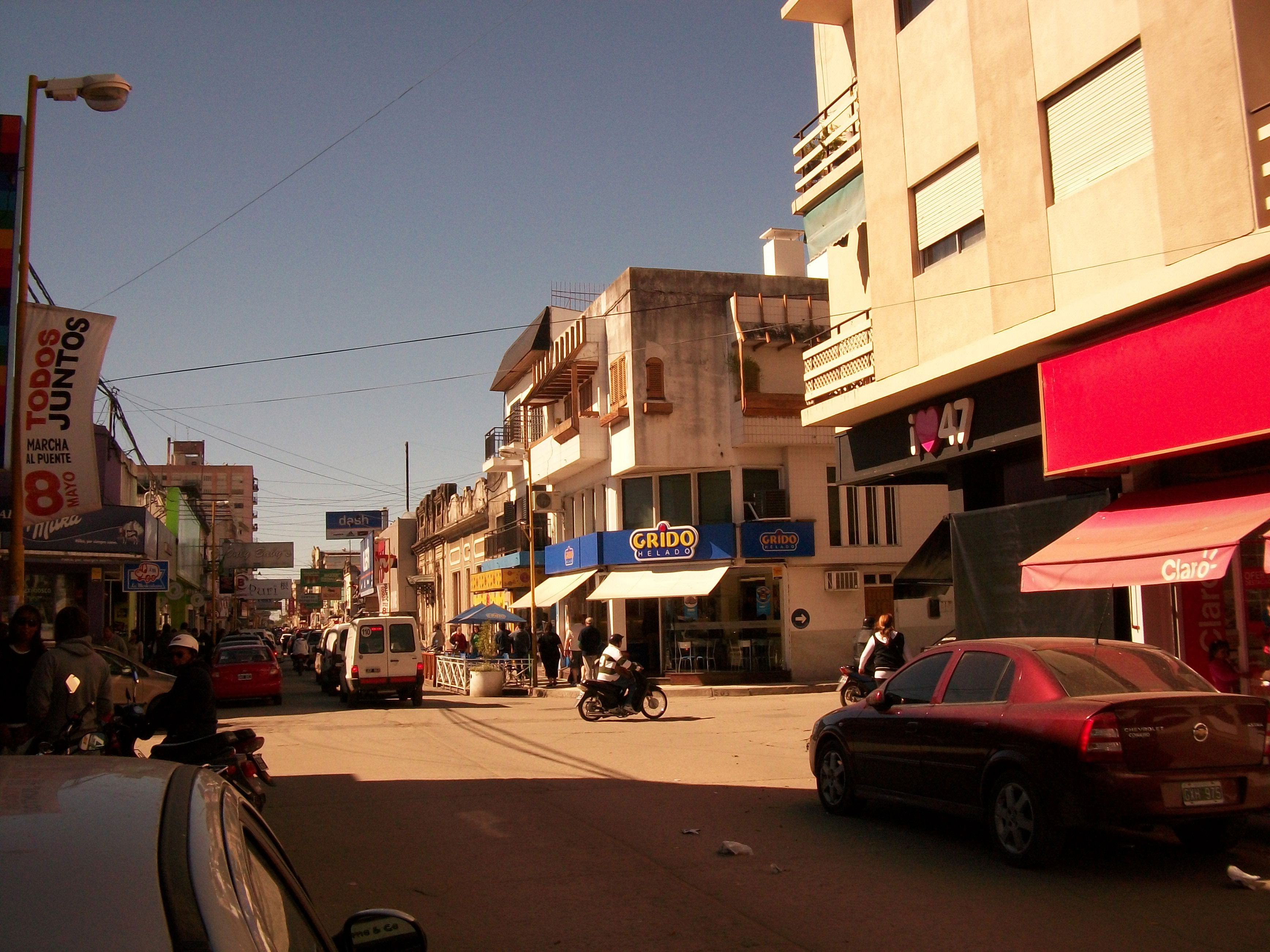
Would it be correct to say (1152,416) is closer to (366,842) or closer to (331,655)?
(366,842)

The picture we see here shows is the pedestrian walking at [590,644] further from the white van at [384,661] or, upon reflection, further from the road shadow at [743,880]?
the road shadow at [743,880]

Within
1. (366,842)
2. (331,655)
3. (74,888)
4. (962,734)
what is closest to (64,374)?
(366,842)

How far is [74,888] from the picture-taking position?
76.4 inches

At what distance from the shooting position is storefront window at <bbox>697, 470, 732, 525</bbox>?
33562 millimetres

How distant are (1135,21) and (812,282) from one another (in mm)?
22393

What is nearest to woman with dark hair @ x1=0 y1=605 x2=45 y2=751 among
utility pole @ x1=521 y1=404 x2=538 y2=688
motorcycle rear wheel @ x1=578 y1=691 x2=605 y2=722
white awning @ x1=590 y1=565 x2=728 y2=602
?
motorcycle rear wheel @ x1=578 y1=691 x2=605 y2=722

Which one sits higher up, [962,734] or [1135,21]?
[1135,21]

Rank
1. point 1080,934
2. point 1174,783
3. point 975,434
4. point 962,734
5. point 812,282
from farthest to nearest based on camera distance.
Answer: point 812,282 < point 975,434 < point 962,734 < point 1174,783 < point 1080,934

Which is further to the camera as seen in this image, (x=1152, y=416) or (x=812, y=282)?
(x=812, y=282)

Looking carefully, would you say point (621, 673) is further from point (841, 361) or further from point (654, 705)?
point (841, 361)

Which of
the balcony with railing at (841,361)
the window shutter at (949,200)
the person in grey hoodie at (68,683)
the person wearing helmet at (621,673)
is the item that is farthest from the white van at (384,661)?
the person in grey hoodie at (68,683)

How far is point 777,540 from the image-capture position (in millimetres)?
32375

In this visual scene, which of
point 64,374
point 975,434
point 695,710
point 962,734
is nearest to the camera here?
point 962,734

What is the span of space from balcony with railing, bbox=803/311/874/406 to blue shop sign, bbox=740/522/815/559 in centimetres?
1187
